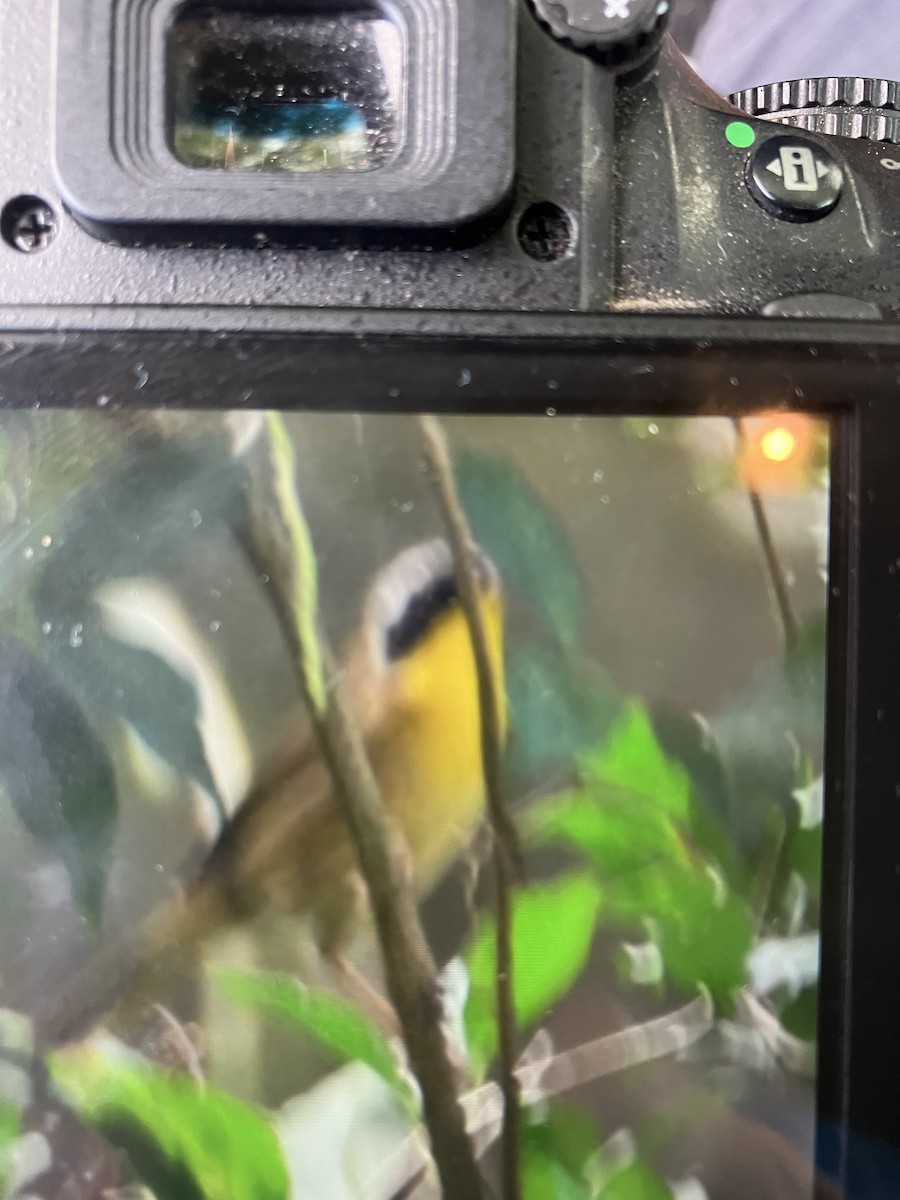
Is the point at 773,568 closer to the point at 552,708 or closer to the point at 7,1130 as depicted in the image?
the point at 552,708

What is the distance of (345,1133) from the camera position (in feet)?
0.91

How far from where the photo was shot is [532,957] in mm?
278

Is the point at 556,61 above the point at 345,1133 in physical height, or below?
above

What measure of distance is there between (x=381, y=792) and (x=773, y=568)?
12 cm

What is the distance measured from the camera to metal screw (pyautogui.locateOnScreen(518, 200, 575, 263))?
0.28 m

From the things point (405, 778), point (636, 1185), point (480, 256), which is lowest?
point (636, 1185)

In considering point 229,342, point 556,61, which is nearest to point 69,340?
point 229,342

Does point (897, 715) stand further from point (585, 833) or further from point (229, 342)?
point (229, 342)

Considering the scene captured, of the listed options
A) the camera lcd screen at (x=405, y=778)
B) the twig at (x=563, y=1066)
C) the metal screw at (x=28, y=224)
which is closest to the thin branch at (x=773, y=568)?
the camera lcd screen at (x=405, y=778)

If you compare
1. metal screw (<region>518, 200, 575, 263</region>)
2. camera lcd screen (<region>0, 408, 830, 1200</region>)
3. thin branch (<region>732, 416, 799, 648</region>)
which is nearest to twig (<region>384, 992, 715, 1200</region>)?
camera lcd screen (<region>0, 408, 830, 1200</region>)

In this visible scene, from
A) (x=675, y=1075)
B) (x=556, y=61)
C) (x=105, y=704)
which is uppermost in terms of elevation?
(x=556, y=61)

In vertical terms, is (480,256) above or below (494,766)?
above

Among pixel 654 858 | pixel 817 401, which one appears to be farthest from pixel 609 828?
pixel 817 401

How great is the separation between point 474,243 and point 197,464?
0.10 meters
